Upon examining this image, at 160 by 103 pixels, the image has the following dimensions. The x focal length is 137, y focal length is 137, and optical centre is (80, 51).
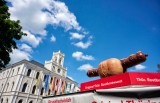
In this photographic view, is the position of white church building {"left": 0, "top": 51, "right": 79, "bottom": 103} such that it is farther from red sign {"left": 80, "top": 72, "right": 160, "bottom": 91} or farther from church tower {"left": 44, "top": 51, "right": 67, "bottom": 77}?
red sign {"left": 80, "top": 72, "right": 160, "bottom": 91}

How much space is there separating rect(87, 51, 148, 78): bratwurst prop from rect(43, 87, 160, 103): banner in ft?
6.50

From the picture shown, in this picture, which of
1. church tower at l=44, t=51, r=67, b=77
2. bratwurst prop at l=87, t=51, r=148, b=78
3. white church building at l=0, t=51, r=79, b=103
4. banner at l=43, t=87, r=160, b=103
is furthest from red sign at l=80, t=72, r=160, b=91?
church tower at l=44, t=51, r=67, b=77

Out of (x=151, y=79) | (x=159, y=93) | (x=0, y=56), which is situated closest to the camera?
(x=159, y=93)

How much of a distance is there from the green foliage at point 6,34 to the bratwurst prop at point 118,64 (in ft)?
39.6

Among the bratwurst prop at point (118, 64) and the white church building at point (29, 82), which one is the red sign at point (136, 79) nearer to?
the bratwurst prop at point (118, 64)

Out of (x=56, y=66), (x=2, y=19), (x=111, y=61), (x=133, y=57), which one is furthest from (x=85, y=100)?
(x=56, y=66)

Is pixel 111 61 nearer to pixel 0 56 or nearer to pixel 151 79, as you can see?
pixel 151 79

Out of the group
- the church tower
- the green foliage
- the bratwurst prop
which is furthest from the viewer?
the church tower

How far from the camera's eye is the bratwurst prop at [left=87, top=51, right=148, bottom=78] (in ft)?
14.1

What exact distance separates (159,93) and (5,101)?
42.4 metres

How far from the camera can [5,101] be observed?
36.6 m

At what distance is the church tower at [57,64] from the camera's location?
150 feet

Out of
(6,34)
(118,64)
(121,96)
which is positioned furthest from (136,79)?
(6,34)

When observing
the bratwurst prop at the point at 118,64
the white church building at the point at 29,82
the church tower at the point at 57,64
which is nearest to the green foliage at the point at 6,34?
the bratwurst prop at the point at 118,64
